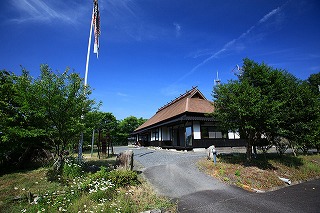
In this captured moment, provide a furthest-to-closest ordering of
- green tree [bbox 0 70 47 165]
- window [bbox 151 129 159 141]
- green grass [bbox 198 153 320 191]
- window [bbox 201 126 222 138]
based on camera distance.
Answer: window [bbox 151 129 159 141] < window [bbox 201 126 222 138] < green grass [bbox 198 153 320 191] < green tree [bbox 0 70 47 165]

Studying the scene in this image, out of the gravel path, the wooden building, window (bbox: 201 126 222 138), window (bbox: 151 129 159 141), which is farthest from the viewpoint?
window (bbox: 151 129 159 141)

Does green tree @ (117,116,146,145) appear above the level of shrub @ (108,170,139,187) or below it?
above

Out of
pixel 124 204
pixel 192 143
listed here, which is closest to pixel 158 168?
pixel 124 204

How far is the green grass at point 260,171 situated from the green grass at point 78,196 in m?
4.04

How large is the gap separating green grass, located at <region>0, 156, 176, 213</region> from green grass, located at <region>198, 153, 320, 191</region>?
4.04 metres

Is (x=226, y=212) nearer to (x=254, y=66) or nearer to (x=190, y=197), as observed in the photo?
(x=190, y=197)

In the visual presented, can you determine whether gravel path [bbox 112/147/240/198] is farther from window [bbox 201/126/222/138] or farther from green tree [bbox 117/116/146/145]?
green tree [bbox 117/116/146/145]

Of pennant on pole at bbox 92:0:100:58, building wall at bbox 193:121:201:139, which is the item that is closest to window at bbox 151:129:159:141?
building wall at bbox 193:121:201:139

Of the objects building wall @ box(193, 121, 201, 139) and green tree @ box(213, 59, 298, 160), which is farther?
building wall @ box(193, 121, 201, 139)

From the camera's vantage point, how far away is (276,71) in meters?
11.9

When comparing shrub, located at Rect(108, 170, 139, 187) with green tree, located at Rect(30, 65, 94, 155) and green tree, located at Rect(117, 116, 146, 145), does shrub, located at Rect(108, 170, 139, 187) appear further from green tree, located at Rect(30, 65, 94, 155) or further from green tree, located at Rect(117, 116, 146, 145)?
green tree, located at Rect(117, 116, 146, 145)

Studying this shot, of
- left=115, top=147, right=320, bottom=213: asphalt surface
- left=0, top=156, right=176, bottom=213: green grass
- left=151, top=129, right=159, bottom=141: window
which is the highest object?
left=151, top=129, right=159, bottom=141: window

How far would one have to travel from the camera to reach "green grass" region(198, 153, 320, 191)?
8664mm

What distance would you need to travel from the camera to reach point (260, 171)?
32.1ft
